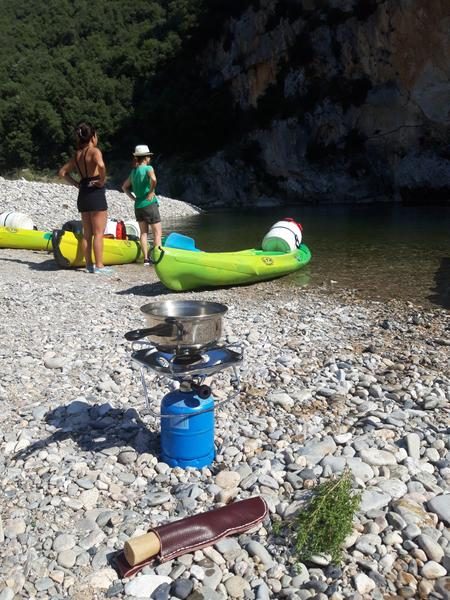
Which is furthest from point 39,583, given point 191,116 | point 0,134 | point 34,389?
point 0,134

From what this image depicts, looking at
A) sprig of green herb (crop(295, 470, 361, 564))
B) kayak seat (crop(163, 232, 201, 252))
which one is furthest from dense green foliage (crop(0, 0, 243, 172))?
sprig of green herb (crop(295, 470, 361, 564))

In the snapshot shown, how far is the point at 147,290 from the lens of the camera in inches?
373

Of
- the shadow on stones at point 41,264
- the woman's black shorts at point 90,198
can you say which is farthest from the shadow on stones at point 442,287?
the shadow on stones at point 41,264

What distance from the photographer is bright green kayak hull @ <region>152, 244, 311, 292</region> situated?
8.99 m

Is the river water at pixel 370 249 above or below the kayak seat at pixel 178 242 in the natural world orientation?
below

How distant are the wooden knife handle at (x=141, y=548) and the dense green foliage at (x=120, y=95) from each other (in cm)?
5248

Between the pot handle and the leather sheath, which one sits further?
the pot handle

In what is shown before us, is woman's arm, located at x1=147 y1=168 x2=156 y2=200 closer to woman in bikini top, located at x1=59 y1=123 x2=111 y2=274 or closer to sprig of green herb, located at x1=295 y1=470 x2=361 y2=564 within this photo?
woman in bikini top, located at x1=59 y1=123 x2=111 y2=274

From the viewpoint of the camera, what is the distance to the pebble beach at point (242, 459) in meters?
2.96

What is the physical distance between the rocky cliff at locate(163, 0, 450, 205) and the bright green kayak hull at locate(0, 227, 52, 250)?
3228 cm

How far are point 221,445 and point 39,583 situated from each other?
1630mm

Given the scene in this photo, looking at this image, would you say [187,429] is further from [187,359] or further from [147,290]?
[147,290]

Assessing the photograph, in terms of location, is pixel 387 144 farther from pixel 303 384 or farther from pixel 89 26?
pixel 89 26

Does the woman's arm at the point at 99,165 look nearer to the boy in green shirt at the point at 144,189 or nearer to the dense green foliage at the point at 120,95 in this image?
the boy in green shirt at the point at 144,189
